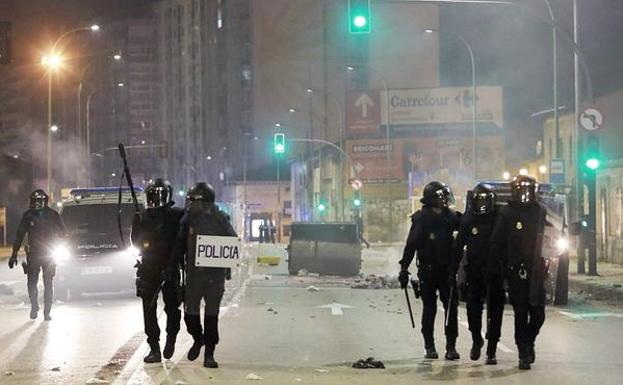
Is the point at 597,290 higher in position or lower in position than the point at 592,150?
lower

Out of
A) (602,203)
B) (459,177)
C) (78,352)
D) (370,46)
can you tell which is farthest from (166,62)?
(78,352)

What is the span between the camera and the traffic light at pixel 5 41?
22438mm

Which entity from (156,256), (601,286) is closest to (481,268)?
(156,256)

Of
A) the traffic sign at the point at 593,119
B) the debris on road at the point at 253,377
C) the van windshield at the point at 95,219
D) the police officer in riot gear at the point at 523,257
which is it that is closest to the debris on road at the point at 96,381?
the debris on road at the point at 253,377

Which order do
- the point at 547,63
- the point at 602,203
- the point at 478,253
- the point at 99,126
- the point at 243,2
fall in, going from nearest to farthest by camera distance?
the point at 478,253, the point at 602,203, the point at 547,63, the point at 243,2, the point at 99,126

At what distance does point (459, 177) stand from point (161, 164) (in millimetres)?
100860

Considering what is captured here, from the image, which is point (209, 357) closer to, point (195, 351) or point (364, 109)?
point (195, 351)

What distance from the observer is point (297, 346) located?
11883mm

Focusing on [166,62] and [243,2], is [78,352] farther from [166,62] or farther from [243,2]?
[166,62]

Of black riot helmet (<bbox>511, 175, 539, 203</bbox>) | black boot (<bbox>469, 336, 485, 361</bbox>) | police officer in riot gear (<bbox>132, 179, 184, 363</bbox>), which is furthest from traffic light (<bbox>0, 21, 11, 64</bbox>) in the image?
black riot helmet (<bbox>511, 175, 539, 203</bbox>)

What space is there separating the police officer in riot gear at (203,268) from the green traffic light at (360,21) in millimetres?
10694

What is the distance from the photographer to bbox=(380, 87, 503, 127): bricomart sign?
67.8m

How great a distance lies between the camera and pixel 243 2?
106 metres

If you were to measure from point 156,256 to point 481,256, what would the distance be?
3.28 meters
